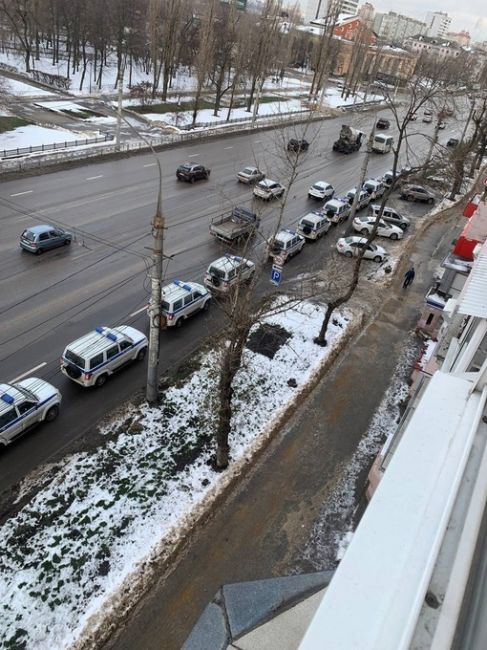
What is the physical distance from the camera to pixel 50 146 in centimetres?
3372

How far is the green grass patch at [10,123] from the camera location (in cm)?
3644

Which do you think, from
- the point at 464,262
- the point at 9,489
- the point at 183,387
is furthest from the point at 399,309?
the point at 9,489

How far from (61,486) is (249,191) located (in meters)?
26.1

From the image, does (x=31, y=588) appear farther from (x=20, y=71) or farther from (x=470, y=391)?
(x=20, y=71)

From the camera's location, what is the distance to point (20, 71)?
56.8m

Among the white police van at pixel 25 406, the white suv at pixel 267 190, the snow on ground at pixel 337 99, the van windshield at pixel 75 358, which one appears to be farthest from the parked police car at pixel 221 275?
the snow on ground at pixel 337 99

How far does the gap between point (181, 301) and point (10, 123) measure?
97.9 feet

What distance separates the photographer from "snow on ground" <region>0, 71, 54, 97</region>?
47219 millimetres

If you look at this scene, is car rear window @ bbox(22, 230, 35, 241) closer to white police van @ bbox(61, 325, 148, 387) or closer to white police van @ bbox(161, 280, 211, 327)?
white police van @ bbox(161, 280, 211, 327)

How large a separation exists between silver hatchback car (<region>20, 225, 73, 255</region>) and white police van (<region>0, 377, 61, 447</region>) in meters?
9.30

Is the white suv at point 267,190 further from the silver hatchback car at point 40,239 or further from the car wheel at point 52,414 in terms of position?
the car wheel at point 52,414

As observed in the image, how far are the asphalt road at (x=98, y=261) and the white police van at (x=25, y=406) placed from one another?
1.44ft

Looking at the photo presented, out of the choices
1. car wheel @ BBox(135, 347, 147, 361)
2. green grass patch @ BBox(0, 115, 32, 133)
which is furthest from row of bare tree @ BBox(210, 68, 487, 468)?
green grass patch @ BBox(0, 115, 32, 133)

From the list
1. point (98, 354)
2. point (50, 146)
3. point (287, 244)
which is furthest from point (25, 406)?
point (50, 146)
